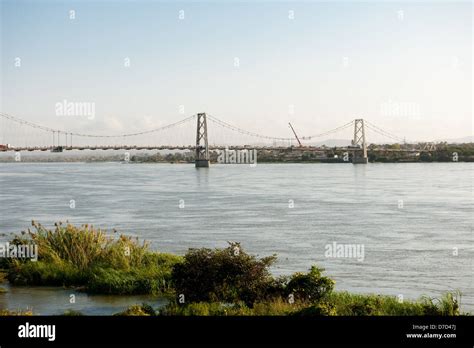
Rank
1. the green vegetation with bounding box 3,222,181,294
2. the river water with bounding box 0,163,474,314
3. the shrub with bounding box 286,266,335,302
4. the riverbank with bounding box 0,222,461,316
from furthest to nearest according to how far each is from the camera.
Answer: the river water with bounding box 0,163,474,314 < the green vegetation with bounding box 3,222,181,294 < the shrub with bounding box 286,266,335,302 < the riverbank with bounding box 0,222,461,316

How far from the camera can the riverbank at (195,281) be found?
1015 centimetres

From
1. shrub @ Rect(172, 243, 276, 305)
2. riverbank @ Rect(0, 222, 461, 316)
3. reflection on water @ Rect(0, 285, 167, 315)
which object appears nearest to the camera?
riverbank @ Rect(0, 222, 461, 316)

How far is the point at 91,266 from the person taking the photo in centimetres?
1362

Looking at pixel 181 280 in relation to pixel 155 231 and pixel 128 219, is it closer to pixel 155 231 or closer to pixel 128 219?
pixel 155 231

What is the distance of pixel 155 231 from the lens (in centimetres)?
2525

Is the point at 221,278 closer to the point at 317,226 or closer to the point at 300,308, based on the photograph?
the point at 300,308

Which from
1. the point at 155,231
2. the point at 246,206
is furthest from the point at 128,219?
the point at 246,206

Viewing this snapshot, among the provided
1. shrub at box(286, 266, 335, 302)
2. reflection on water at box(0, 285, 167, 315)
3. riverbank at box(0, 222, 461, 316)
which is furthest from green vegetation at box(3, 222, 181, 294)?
shrub at box(286, 266, 335, 302)

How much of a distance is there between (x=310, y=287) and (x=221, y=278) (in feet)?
4.71

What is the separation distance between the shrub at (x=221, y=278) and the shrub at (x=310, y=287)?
42 cm

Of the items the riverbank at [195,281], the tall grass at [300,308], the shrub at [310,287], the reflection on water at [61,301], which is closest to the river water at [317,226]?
the reflection on water at [61,301]

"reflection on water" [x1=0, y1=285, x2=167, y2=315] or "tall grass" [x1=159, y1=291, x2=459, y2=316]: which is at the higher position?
"tall grass" [x1=159, y1=291, x2=459, y2=316]

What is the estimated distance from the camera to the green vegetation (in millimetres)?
12500

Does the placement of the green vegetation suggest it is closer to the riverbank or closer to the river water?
the riverbank
